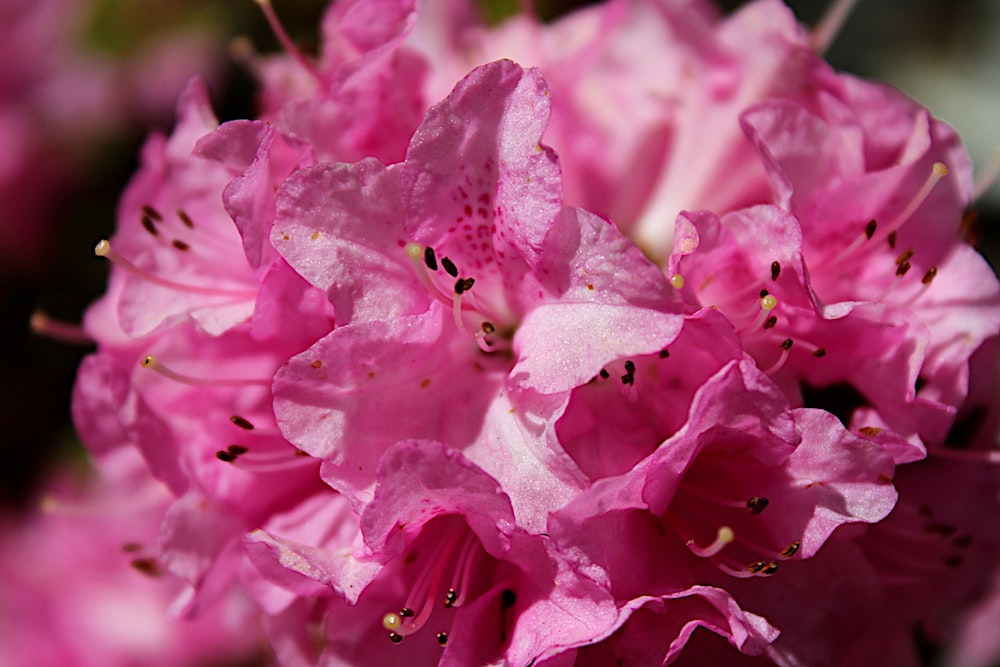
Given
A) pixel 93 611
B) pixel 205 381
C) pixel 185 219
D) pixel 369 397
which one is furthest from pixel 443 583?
pixel 93 611

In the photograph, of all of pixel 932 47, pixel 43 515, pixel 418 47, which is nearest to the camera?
pixel 418 47

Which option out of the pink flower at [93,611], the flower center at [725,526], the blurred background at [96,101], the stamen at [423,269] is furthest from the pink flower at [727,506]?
the blurred background at [96,101]

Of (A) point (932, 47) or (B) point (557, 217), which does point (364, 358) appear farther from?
(A) point (932, 47)

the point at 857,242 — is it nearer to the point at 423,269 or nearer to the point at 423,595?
Answer: the point at 423,269

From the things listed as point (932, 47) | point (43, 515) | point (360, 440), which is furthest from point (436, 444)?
point (932, 47)

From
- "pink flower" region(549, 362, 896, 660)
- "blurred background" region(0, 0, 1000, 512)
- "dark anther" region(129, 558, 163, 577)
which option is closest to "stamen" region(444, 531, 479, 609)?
"pink flower" region(549, 362, 896, 660)

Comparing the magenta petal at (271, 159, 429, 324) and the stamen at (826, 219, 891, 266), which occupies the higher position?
the magenta petal at (271, 159, 429, 324)

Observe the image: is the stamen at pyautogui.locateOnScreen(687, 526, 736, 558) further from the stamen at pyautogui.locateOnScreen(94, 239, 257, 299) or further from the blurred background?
the blurred background
